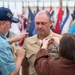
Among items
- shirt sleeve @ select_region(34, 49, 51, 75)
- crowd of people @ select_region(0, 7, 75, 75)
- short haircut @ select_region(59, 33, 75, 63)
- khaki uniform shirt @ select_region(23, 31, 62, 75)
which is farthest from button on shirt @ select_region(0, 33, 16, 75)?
khaki uniform shirt @ select_region(23, 31, 62, 75)

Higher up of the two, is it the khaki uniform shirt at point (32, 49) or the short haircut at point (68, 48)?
the short haircut at point (68, 48)

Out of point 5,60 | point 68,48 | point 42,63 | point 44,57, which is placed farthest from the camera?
point 44,57

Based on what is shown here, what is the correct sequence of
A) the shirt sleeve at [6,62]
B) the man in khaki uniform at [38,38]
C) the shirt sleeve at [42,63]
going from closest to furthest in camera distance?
the shirt sleeve at [6,62], the shirt sleeve at [42,63], the man in khaki uniform at [38,38]

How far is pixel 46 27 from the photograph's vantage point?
3.44 metres

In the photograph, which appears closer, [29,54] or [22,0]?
[29,54]

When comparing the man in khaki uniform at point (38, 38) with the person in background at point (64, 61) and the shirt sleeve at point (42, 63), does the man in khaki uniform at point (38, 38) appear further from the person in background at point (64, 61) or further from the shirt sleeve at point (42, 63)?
the person in background at point (64, 61)

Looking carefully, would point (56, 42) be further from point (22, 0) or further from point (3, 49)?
point (22, 0)

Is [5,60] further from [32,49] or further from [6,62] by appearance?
[32,49]

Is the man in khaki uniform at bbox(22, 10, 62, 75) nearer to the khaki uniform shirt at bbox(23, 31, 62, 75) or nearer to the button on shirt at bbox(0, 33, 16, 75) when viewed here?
the khaki uniform shirt at bbox(23, 31, 62, 75)

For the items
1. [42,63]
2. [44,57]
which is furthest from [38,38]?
[42,63]

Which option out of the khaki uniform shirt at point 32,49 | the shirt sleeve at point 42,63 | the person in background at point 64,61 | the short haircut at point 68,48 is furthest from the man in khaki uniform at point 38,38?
the short haircut at point 68,48

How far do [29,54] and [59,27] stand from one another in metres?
2.57

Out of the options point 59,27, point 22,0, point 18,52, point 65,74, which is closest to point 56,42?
point 18,52

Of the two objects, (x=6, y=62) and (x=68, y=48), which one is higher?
(x=68, y=48)
